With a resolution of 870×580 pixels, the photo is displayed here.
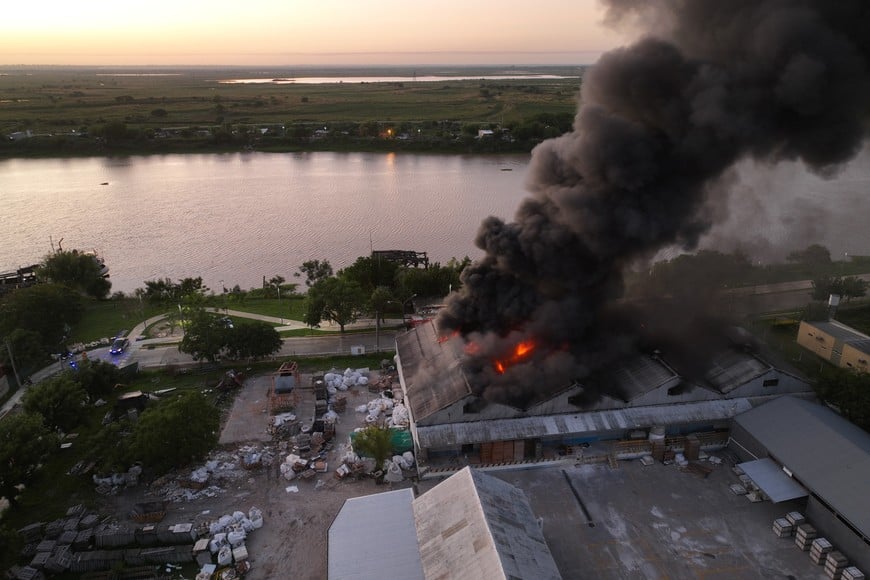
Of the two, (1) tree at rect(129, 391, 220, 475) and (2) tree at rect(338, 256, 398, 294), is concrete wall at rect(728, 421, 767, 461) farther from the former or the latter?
(2) tree at rect(338, 256, 398, 294)

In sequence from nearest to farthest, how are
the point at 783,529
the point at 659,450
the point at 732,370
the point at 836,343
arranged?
1. the point at 783,529
2. the point at 659,450
3. the point at 732,370
4. the point at 836,343


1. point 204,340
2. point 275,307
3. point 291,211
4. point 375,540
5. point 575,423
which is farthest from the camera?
point 291,211

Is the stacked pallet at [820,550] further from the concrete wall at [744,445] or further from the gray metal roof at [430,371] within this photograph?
the gray metal roof at [430,371]

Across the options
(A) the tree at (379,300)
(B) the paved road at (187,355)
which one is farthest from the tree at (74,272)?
(A) the tree at (379,300)

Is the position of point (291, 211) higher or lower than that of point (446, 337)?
lower

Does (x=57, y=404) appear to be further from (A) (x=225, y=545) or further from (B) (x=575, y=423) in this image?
(B) (x=575, y=423)

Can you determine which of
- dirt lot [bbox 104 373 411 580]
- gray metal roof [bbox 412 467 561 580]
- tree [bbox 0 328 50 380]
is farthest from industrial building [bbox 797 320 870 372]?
tree [bbox 0 328 50 380]

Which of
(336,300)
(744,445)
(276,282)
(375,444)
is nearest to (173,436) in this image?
(375,444)
